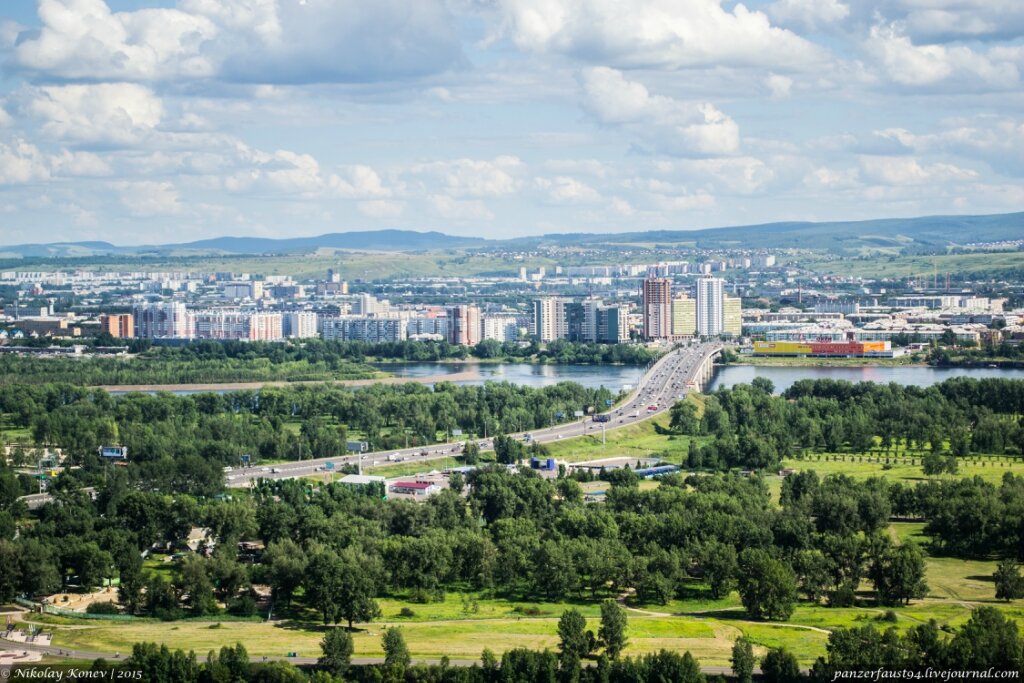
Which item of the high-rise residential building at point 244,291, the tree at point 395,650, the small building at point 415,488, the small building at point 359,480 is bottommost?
the tree at point 395,650

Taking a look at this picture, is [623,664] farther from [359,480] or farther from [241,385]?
[241,385]

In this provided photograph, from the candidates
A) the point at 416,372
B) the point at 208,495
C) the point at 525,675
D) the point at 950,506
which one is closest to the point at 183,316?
the point at 416,372

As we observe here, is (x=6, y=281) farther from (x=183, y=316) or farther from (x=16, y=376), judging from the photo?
(x=16, y=376)

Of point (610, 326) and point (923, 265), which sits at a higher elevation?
point (923, 265)

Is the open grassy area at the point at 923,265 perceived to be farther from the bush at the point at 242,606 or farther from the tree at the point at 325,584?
the bush at the point at 242,606

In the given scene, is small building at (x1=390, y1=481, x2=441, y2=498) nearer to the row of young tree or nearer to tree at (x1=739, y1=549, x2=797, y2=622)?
the row of young tree

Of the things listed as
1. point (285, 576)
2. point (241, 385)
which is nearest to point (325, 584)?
point (285, 576)

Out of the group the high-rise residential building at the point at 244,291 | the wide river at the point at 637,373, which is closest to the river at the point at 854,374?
the wide river at the point at 637,373
